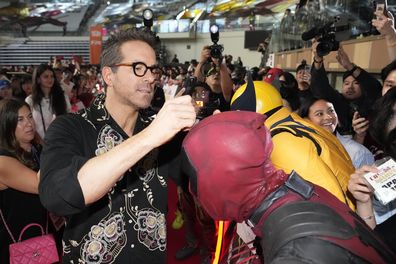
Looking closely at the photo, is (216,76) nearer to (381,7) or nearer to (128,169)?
(381,7)

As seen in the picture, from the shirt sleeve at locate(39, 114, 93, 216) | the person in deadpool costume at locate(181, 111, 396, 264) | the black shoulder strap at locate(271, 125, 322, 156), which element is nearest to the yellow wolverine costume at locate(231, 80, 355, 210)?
the black shoulder strap at locate(271, 125, 322, 156)

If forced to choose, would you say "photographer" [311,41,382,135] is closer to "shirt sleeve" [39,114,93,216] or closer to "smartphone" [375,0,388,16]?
"smartphone" [375,0,388,16]

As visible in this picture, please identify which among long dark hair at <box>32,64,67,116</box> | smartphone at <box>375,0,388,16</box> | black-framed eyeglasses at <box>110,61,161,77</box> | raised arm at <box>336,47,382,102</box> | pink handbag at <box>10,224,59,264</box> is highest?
smartphone at <box>375,0,388,16</box>

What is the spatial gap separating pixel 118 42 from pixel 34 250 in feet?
4.47

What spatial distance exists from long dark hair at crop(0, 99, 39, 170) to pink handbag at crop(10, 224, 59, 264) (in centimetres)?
41

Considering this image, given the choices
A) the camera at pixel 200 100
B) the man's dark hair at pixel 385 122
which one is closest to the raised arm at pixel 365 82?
the camera at pixel 200 100

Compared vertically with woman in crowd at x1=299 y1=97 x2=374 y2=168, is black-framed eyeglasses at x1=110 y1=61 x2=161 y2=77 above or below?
above

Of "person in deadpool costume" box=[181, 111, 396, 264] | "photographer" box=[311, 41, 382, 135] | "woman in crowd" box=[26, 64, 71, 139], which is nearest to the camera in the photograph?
"person in deadpool costume" box=[181, 111, 396, 264]

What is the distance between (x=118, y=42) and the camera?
Answer: 156 centimetres

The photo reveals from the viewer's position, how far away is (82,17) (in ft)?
99.9

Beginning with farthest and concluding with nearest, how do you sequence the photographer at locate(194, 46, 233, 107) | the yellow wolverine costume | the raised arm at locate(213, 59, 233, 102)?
the raised arm at locate(213, 59, 233, 102), the photographer at locate(194, 46, 233, 107), the yellow wolverine costume

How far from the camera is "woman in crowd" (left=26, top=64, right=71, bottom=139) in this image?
434 cm

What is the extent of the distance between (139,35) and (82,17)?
3144 cm

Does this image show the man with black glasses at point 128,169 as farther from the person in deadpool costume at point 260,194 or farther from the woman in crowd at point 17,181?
the woman in crowd at point 17,181
